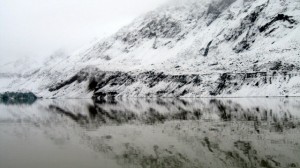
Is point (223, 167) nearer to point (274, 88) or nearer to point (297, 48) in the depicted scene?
point (274, 88)

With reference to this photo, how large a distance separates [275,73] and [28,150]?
152 meters

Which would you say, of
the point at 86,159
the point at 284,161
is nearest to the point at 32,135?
the point at 86,159

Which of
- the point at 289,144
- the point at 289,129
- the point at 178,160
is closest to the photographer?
the point at 178,160

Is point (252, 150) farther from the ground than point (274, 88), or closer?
farther from the ground

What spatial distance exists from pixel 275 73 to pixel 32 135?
14255cm

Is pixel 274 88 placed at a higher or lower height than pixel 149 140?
lower

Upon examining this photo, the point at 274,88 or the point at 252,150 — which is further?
the point at 274,88

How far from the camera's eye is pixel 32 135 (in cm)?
5581

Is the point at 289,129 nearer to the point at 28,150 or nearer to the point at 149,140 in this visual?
the point at 149,140

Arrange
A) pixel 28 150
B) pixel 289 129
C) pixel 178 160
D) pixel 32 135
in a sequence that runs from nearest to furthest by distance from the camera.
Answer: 1. pixel 178 160
2. pixel 28 150
3. pixel 289 129
4. pixel 32 135

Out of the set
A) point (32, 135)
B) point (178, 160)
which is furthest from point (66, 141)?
point (178, 160)

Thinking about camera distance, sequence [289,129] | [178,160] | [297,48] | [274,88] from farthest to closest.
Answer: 1. [297,48]
2. [274,88]
3. [289,129]
4. [178,160]

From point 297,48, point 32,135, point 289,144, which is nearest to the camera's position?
point 289,144

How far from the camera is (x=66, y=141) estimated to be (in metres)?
47.7
